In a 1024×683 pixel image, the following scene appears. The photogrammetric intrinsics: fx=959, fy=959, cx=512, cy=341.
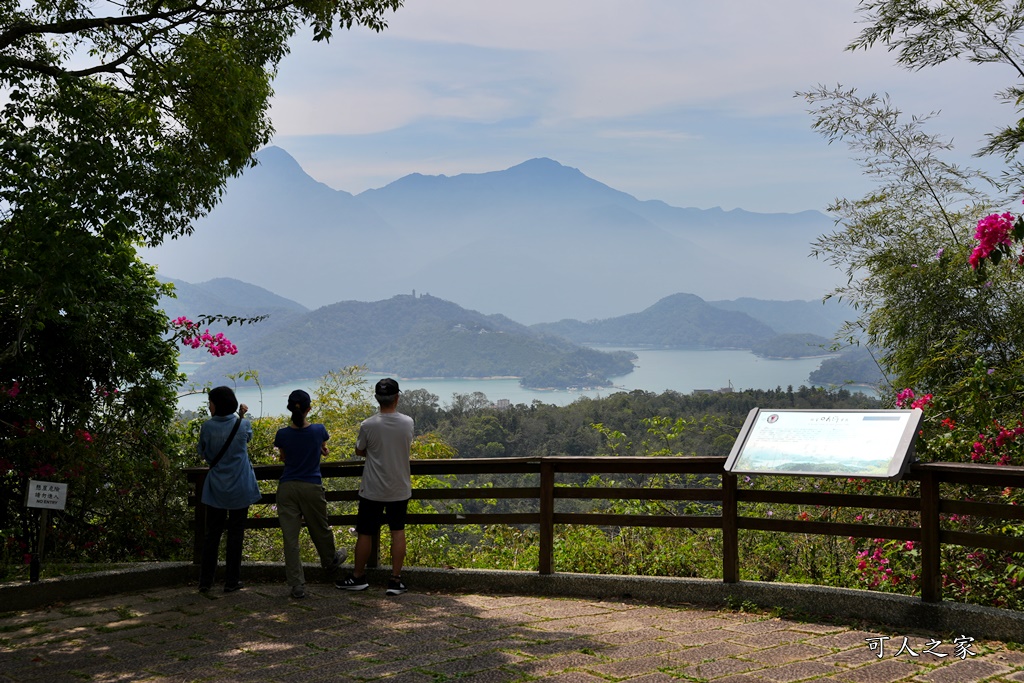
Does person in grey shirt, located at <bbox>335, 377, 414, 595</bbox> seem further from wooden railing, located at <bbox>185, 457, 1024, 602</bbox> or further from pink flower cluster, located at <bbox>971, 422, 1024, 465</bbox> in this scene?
pink flower cluster, located at <bbox>971, 422, 1024, 465</bbox>

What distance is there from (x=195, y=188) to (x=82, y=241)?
188 centimetres

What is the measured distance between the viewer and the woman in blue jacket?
304 inches

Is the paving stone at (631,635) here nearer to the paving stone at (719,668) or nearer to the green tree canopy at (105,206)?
the paving stone at (719,668)

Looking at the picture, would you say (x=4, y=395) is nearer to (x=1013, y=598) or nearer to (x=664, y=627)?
(x=664, y=627)

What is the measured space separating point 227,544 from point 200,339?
4688 millimetres

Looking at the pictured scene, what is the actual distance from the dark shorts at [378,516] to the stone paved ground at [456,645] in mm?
550

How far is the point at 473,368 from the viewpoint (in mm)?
71938

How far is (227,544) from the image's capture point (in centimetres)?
777

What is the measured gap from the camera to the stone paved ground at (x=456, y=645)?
5.21 meters

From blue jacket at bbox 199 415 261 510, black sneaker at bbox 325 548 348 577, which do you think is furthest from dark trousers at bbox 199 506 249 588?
black sneaker at bbox 325 548 348 577

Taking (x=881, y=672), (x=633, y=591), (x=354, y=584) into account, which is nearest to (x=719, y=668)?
(x=881, y=672)

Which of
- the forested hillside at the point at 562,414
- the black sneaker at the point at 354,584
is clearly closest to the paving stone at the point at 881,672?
the black sneaker at the point at 354,584

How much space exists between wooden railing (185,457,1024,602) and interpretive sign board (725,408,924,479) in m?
0.23

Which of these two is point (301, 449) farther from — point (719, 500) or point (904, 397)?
point (904, 397)
